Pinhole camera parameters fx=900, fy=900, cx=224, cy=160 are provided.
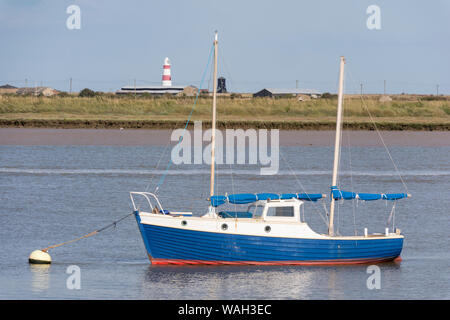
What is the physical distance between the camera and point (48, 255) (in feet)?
90.7

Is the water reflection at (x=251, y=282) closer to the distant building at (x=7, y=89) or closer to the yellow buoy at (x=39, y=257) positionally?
the yellow buoy at (x=39, y=257)

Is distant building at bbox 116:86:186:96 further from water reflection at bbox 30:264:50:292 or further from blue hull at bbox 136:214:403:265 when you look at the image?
water reflection at bbox 30:264:50:292

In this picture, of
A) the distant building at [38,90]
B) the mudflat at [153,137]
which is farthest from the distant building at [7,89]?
the mudflat at [153,137]

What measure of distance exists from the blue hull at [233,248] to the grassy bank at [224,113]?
49514 mm

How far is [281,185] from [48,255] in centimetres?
1945

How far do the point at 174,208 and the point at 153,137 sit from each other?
3474 centimetres

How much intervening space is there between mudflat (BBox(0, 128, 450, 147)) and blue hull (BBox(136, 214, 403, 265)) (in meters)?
39.3

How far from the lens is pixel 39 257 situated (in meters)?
27.4

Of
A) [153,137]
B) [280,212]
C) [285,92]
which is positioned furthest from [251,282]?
[285,92]

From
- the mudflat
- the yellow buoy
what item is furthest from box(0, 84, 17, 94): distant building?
the yellow buoy

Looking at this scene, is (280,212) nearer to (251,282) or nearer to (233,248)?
(233,248)

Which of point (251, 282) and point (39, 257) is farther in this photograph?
point (39, 257)

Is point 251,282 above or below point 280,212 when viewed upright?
below
